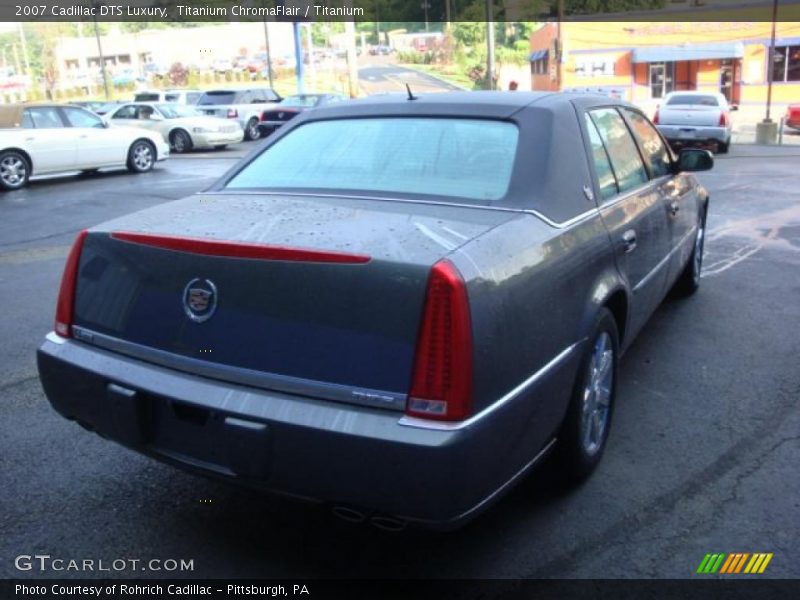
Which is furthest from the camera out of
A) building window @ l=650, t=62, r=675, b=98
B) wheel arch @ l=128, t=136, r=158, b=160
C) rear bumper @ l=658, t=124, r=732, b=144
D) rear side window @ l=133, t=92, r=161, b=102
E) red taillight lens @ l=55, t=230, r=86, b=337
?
building window @ l=650, t=62, r=675, b=98

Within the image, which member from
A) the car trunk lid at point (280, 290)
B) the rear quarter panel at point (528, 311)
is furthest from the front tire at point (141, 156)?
the rear quarter panel at point (528, 311)

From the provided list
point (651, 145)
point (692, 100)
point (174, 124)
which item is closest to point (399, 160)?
point (651, 145)

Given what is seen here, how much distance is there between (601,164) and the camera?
364cm

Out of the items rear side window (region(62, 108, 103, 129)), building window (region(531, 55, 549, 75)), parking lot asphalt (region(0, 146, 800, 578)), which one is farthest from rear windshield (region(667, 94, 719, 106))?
building window (region(531, 55, 549, 75))

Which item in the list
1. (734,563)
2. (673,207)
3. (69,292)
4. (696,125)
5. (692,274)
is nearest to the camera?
(734,563)

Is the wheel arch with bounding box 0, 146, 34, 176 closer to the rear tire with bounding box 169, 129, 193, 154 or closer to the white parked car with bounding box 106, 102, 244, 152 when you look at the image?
the white parked car with bounding box 106, 102, 244, 152

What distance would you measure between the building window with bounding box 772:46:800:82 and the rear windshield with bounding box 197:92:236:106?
85.6 feet

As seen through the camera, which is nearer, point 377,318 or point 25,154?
point 377,318

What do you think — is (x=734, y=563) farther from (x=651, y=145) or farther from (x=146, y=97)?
(x=146, y=97)

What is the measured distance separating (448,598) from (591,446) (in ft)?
3.51

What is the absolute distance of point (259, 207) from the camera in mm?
2994

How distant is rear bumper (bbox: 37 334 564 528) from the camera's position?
2.24 m

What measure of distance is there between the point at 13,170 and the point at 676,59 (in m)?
33.6

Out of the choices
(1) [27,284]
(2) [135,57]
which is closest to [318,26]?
(2) [135,57]
